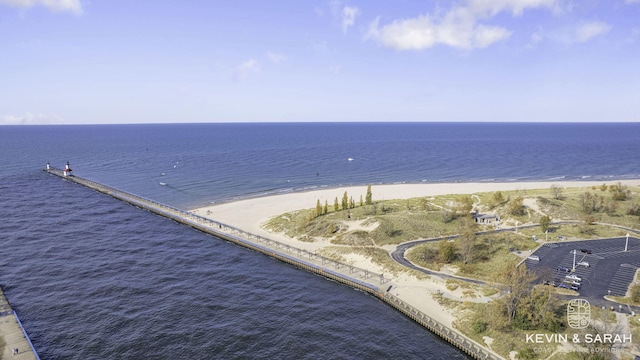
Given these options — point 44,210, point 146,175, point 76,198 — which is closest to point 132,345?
point 44,210

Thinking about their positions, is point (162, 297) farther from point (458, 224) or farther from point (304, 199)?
point (304, 199)

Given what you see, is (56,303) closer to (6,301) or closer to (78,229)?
(6,301)

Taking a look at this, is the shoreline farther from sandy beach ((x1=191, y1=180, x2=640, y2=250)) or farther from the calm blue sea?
the calm blue sea

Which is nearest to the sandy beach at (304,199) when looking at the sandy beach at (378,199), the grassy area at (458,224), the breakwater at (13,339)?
the sandy beach at (378,199)

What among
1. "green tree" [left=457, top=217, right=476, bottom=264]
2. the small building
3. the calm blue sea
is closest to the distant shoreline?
the calm blue sea

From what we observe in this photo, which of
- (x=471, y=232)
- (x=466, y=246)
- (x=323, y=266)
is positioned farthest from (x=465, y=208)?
(x=323, y=266)

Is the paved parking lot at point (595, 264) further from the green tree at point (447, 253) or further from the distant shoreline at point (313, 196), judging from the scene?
the distant shoreline at point (313, 196)
